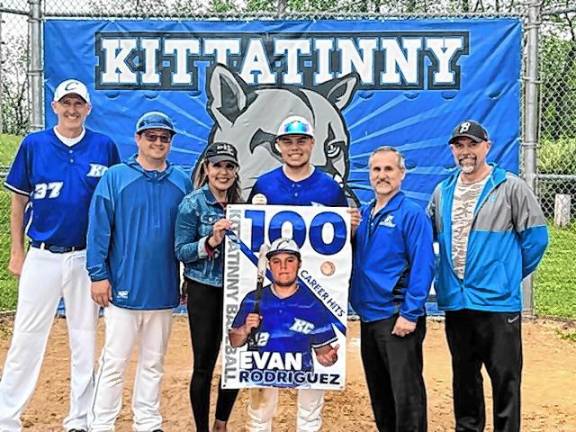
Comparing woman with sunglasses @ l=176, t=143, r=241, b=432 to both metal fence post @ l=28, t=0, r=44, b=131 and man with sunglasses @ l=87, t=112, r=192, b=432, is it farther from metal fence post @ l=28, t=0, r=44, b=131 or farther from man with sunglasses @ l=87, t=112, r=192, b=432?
metal fence post @ l=28, t=0, r=44, b=131

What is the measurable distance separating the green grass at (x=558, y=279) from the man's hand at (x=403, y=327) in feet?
15.5

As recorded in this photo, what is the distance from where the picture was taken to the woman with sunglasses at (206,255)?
4.29 m

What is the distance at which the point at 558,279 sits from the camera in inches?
443

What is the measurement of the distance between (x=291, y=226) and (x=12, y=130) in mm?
14010

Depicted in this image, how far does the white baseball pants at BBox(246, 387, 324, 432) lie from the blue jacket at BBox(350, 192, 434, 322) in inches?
20.9

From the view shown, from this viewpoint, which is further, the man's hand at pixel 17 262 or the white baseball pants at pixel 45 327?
the man's hand at pixel 17 262

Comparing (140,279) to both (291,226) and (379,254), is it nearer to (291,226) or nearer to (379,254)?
(291,226)

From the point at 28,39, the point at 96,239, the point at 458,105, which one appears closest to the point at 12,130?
the point at 28,39

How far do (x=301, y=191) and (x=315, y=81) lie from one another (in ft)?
9.95

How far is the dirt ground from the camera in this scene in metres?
5.04

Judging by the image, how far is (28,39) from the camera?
7176 millimetres

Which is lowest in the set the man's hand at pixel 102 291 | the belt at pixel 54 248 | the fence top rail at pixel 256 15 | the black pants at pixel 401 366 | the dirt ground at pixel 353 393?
the dirt ground at pixel 353 393

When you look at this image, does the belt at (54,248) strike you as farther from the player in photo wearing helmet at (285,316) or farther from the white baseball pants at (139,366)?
the player in photo wearing helmet at (285,316)

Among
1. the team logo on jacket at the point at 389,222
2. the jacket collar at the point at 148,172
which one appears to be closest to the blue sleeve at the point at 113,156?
the jacket collar at the point at 148,172
